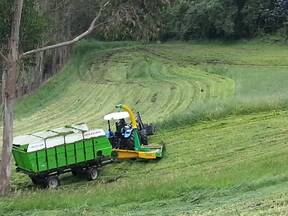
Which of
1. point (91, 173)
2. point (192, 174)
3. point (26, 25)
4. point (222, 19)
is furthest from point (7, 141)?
point (222, 19)

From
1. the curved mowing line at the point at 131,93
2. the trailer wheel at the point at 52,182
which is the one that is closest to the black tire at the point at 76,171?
the trailer wheel at the point at 52,182

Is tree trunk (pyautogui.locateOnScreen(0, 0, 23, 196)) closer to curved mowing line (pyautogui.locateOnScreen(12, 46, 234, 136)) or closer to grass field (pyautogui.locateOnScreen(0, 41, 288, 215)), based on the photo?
grass field (pyautogui.locateOnScreen(0, 41, 288, 215))

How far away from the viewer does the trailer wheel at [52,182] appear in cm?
1759

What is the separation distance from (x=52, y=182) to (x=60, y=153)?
2.96 ft

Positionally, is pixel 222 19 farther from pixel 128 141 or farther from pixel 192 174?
pixel 192 174

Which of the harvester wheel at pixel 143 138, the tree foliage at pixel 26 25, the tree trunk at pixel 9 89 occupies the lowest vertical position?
the harvester wheel at pixel 143 138

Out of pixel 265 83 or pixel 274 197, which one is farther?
pixel 265 83

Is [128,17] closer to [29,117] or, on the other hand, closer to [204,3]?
[29,117]

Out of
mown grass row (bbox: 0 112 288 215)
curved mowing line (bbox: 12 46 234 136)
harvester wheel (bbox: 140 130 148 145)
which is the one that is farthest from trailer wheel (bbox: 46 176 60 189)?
curved mowing line (bbox: 12 46 234 136)

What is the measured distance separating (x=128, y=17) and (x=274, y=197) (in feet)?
30.7

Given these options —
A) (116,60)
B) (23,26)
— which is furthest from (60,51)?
(23,26)

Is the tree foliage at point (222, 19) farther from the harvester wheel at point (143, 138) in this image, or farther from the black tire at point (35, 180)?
the black tire at point (35, 180)

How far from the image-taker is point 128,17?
712 inches

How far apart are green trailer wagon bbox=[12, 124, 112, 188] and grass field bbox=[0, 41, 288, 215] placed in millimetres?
547
